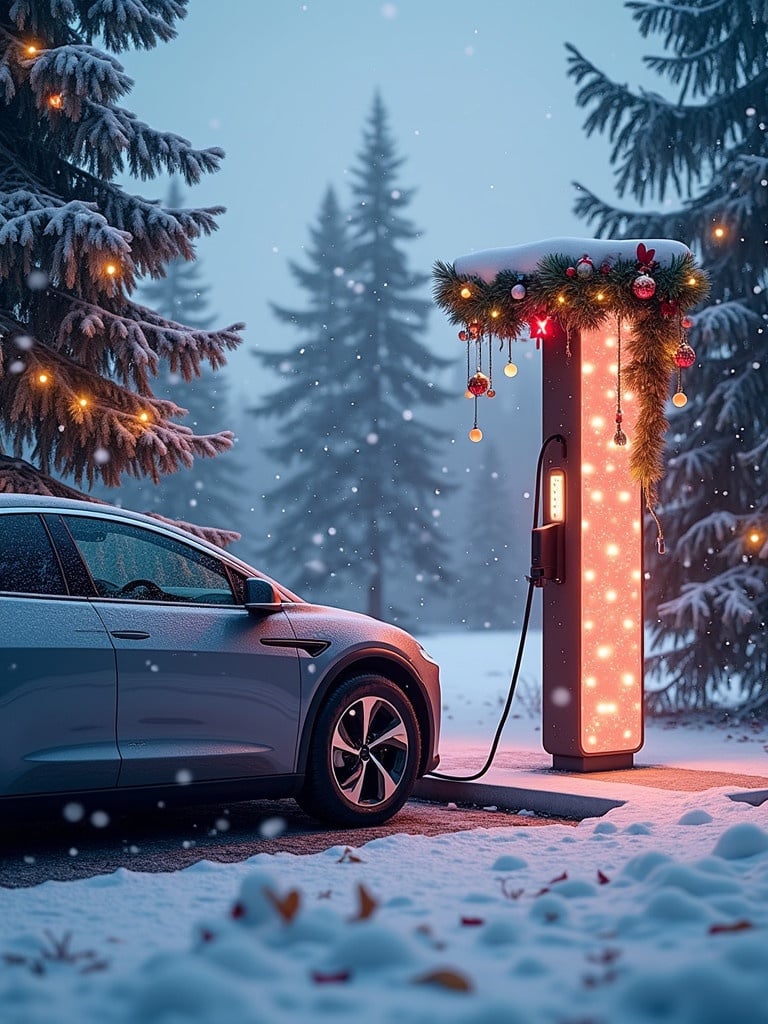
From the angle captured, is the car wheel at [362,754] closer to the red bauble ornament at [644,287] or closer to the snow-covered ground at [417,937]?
the snow-covered ground at [417,937]

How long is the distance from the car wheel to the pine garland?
2807 mm

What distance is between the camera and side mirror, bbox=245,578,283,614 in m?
6.75

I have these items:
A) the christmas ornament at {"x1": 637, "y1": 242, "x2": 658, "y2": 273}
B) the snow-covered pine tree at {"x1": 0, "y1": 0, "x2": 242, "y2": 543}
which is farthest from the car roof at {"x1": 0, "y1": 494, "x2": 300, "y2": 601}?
the snow-covered pine tree at {"x1": 0, "y1": 0, "x2": 242, "y2": 543}

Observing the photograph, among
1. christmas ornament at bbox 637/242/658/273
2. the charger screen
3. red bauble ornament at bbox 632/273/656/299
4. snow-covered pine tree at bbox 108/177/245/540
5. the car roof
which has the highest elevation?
snow-covered pine tree at bbox 108/177/245/540

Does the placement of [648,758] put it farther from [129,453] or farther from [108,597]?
[108,597]

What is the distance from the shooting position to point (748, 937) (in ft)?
11.6

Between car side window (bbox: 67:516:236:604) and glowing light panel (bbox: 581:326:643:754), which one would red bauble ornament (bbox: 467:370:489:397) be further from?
car side window (bbox: 67:516:236:604)

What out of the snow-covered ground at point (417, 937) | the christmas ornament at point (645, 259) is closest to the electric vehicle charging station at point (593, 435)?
the christmas ornament at point (645, 259)

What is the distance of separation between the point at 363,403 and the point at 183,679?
106 feet

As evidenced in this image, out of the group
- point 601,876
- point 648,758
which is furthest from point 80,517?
point 648,758

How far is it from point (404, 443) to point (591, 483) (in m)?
29.4

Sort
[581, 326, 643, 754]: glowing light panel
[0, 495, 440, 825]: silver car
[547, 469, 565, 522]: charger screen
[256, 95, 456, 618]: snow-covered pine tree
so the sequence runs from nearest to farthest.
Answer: [0, 495, 440, 825]: silver car < [581, 326, 643, 754]: glowing light panel < [547, 469, 565, 522]: charger screen < [256, 95, 456, 618]: snow-covered pine tree

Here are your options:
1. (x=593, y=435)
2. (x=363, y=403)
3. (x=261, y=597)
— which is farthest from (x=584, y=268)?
(x=363, y=403)

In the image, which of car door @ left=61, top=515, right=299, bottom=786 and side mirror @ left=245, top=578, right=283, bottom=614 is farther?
side mirror @ left=245, top=578, right=283, bottom=614
